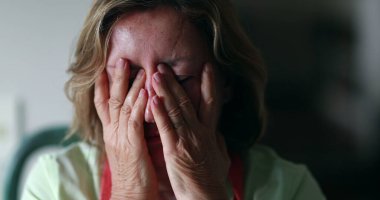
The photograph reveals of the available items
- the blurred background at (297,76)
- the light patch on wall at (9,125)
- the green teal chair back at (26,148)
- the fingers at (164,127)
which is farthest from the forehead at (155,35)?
the light patch on wall at (9,125)

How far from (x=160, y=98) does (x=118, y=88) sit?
106mm

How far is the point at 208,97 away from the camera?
3.20 feet

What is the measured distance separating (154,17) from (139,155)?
1.01ft

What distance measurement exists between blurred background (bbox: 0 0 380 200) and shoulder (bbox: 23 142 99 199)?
0.47m

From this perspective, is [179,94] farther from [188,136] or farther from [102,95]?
[102,95]

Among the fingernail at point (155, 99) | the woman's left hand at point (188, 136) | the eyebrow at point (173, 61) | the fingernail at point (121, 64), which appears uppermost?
the fingernail at point (121, 64)

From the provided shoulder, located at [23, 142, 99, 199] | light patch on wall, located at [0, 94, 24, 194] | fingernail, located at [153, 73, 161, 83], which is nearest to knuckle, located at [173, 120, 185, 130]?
fingernail, located at [153, 73, 161, 83]

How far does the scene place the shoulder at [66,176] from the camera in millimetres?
1078

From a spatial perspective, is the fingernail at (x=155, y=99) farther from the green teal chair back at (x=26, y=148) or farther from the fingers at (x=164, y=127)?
the green teal chair back at (x=26, y=148)

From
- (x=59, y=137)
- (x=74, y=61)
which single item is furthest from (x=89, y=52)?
(x=59, y=137)

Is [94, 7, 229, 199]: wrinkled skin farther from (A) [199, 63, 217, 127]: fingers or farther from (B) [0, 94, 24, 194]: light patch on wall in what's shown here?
(B) [0, 94, 24, 194]: light patch on wall

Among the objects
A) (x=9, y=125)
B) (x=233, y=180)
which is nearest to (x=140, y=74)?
(x=233, y=180)

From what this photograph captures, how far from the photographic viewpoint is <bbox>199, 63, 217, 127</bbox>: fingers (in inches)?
38.1

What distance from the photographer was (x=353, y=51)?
1.74 m
